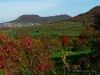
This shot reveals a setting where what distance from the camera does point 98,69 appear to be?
79.5 feet

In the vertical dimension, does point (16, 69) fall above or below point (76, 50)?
above

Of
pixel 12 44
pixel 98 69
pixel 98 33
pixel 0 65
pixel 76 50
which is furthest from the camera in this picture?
pixel 76 50

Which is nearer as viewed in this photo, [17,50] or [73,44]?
[17,50]

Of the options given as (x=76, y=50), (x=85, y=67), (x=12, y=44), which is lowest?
(x=76, y=50)

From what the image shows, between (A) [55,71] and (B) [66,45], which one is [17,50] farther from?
(B) [66,45]

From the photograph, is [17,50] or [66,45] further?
[66,45]

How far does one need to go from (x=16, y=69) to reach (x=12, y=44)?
1717 millimetres

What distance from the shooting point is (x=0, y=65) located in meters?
20.9

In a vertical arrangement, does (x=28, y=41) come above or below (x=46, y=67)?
above

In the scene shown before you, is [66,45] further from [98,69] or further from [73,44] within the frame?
[98,69]

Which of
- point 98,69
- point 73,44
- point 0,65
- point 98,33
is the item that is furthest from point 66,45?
point 0,65

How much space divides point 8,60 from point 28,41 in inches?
60.0

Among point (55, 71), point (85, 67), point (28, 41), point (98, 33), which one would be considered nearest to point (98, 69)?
point (85, 67)

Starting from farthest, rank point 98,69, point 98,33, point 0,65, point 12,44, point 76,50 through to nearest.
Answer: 1. point 76,50
2. point 98,33
3. point 98,69
4. point 12,44
5. point 0,65
